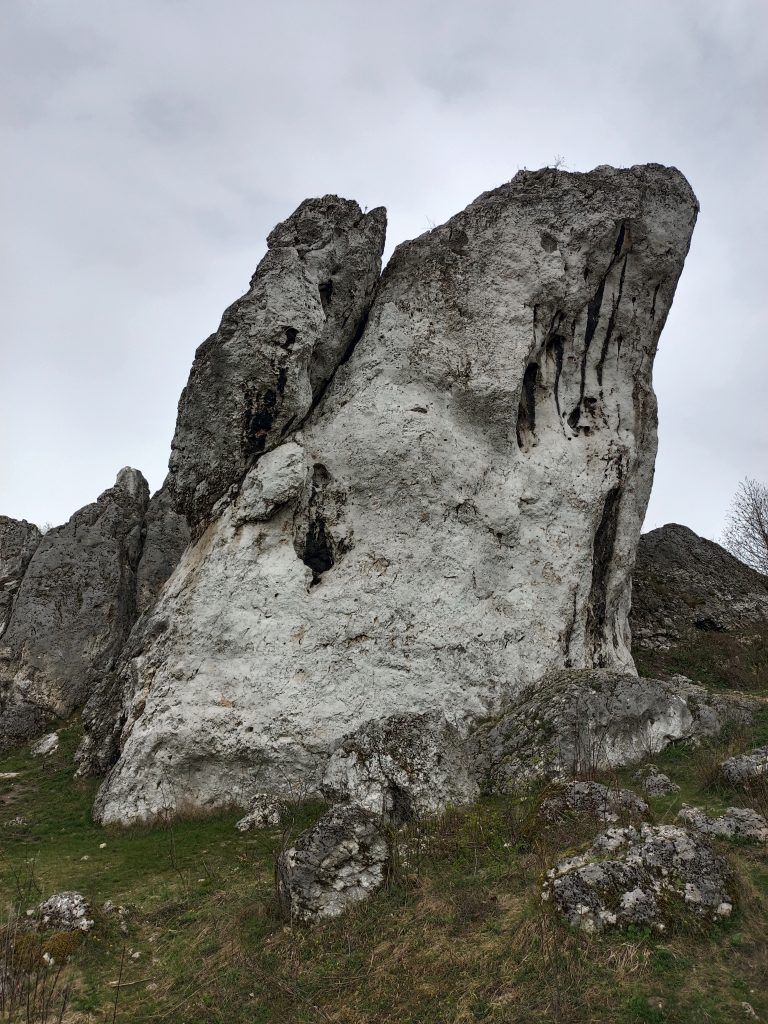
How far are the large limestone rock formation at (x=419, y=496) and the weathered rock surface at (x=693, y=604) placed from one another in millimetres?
4276

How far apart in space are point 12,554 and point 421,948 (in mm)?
19465

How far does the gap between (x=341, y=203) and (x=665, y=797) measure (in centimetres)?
1369

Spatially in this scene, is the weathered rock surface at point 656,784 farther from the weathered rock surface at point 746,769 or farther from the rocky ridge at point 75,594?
the rocky ridge at point 75,594

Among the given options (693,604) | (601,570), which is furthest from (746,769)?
(693,604)

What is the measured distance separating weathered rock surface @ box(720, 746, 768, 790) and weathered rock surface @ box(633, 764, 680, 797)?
0.68 metres

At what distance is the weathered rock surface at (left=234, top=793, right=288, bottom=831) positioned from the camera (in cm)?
980

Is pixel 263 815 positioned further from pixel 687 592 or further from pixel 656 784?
pixel 687 592

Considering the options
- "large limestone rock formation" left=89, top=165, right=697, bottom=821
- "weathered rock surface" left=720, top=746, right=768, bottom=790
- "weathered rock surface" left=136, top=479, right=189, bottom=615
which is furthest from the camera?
"weathered rock surface" left=136, top=479, right=189, bottom=615

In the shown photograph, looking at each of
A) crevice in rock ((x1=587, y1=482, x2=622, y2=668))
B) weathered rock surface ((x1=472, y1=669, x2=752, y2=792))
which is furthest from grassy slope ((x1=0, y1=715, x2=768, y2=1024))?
crevice in rock ((x1=587, y1=482, x2=622, y2=668))

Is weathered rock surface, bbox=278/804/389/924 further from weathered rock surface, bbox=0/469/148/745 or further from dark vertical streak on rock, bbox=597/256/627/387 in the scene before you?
dark vertical streak on rock, bbox=597/256/627/387

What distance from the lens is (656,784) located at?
8.98 meters

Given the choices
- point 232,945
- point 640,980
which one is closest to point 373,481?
point 232,945

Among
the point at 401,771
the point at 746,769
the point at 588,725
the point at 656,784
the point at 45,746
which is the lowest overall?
the point at 656,784

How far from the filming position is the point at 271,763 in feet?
36.4
